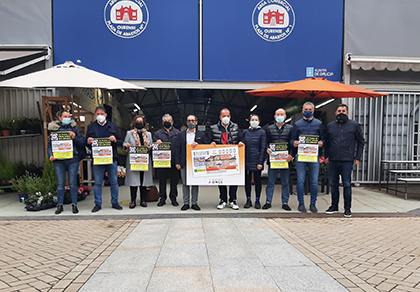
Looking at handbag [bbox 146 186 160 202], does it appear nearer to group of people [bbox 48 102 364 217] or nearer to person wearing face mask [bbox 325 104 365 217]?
group of people [bbox 48 102 364 217]

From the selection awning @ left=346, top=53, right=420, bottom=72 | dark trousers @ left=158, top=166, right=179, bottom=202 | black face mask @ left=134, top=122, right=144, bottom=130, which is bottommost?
dark trousers @ left=158, top=166, right=179, bottom=202

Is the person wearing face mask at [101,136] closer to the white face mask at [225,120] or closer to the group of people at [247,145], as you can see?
the group of people at [247,145]

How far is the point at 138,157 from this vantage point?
5.63 meters

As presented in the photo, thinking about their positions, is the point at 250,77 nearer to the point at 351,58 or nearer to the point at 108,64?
the point at 351,58

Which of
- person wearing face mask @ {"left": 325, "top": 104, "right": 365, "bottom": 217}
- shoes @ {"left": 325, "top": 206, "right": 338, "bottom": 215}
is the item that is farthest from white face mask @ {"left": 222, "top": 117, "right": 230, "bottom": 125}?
shoes @ {"left": 325, "top": 206, "right": 338, "bottom": 215}

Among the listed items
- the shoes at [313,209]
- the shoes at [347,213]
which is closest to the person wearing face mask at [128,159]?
the shoes at [313,209]

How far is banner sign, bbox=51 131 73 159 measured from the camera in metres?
5.16

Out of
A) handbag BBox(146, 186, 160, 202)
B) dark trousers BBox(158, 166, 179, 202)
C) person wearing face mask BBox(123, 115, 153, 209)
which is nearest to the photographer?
person wearing face mask BBox(123, 115, 153, 209)

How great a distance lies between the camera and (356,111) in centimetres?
832

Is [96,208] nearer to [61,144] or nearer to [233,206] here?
[61,144]

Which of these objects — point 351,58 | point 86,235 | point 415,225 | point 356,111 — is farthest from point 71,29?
point 415,225

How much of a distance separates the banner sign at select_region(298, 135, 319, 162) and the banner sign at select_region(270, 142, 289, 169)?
28 cm

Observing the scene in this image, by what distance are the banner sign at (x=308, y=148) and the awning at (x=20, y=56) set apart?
6.73 metres

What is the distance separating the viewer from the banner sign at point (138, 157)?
561cm
